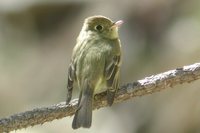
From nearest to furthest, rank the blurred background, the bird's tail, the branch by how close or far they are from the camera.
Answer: the branch, the bird's tail, the blurred background

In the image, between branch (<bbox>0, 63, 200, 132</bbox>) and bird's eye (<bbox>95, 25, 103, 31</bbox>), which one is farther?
bird's eye (<bbox>95, 25, 103, 31</bbox>)

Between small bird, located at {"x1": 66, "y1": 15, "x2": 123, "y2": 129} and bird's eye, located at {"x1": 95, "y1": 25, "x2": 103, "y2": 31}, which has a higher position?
bird's eye, located at {"x1": 95, "y1": 25, "x2": 103, "y2": 31}

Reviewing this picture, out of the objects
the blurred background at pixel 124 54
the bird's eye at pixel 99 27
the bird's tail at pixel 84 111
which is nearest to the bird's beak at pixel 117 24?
the bird's eye at pixel 99 27

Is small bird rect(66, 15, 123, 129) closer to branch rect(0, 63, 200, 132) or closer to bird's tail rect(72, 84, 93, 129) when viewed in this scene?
bird's tail rect(72, 84, 93, 129)

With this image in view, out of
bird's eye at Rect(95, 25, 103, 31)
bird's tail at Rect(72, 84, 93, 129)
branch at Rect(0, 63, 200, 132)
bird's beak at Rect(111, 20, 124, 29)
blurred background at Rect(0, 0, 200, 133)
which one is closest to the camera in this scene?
branch at Rect(0, 63, 200, 132)

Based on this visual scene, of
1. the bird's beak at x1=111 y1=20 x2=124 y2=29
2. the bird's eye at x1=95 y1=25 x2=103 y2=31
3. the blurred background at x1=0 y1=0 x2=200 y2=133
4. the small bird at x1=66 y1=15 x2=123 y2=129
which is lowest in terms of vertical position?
the small bird at x1=66 y1=15 x2=123 y2=129

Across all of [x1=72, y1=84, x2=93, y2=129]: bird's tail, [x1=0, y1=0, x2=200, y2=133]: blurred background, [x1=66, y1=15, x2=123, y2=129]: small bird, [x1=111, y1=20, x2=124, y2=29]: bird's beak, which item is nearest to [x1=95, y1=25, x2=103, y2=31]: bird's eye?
[x1=66, y1=15, x2=123, y2=129]: small bird

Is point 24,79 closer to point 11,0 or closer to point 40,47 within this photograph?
point 40,47

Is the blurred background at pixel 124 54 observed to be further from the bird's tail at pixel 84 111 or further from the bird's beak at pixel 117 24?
the bird's tail at pixel 84 111

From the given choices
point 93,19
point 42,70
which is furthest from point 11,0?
point 93,19
